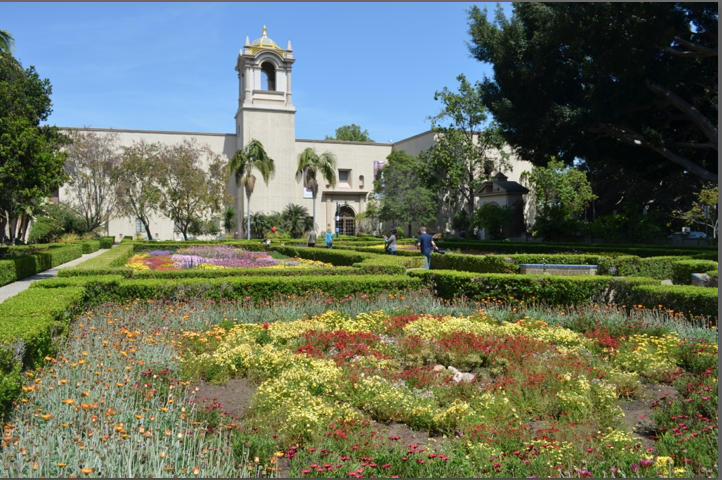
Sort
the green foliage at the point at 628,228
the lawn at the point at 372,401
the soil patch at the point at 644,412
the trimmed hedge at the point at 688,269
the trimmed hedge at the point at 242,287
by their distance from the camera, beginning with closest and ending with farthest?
the lawn at the point at 372,401 → the soil patch at the point at 644,412 → the trimmed hedge at the point at 242,287 → the trimmed hedge at the point at 688,269 → the green foliage at the point at 628,228

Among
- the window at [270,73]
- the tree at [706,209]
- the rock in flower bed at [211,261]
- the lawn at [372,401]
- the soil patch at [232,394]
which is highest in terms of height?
the window at [270,73]

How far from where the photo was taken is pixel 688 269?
13055mm

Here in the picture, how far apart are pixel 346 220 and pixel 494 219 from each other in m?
14.7

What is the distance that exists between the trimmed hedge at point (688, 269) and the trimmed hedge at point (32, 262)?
16.8 meters

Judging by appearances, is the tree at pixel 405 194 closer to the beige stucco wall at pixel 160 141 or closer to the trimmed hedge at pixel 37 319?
the beige stucco wall at pixel 160 141

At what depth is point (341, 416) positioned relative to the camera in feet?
15.1

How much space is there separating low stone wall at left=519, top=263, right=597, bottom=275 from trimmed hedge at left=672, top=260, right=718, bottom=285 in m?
2.27

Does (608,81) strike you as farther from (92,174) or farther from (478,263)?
(92,174)

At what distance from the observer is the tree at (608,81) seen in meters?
19.0

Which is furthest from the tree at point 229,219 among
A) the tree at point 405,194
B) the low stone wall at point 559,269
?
the low stone wall at point 559,269

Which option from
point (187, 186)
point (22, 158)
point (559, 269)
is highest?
point (187, 186)

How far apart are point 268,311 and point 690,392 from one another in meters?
Answer: 6.04

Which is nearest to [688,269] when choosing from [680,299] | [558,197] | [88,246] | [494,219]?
[680,299]

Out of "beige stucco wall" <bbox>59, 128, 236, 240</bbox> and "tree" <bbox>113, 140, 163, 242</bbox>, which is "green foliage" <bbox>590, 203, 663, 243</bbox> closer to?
"tree" <bbox>113, 140, 163, 242</bbox>
